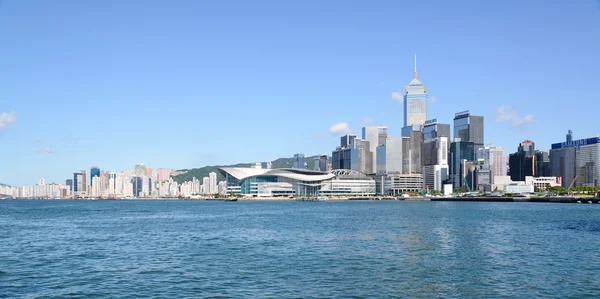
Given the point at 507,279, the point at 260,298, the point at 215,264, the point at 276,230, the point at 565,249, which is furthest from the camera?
the point at 276,230

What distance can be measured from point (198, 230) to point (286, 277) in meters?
27.6

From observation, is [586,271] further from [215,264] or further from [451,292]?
[215,264]

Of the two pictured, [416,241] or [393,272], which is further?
[416,241]

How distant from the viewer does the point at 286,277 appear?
2528cm

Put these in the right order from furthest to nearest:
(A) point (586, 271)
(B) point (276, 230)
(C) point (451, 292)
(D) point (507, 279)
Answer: (B) point (276, 230) → (A) point (586, 271) → (D) point (507, 279) → (C) point (451, 292)

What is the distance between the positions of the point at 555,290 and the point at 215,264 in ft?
53.0

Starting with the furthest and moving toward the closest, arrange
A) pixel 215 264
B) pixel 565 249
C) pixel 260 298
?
pixel 565 249
pixel 215 264
pixel 260 298

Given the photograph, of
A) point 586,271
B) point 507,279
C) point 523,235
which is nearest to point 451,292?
point 507,279

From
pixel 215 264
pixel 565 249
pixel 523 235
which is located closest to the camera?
pixel 215 264

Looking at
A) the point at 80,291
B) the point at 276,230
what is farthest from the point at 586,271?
the point at 276,230

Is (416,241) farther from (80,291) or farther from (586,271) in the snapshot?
(80,291)

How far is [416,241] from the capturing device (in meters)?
40.4

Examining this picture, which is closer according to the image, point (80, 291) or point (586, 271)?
point (80, 291)

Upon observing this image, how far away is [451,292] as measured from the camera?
22391 mm
